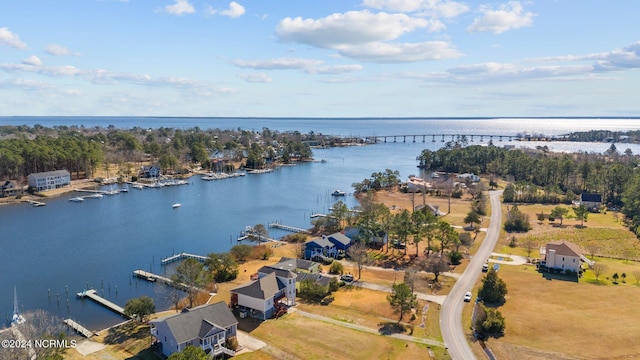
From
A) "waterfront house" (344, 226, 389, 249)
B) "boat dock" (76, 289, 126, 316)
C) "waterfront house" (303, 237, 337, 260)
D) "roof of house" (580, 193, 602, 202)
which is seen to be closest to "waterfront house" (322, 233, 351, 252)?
"waterfront house" (303, 237, 337, 260)

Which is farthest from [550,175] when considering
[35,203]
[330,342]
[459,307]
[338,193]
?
[35,203]

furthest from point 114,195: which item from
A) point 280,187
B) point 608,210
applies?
point 608,210

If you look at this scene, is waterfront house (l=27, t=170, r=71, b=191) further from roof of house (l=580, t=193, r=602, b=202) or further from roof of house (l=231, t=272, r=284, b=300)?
roof of house (l=580, t=193, r=602, b=202)

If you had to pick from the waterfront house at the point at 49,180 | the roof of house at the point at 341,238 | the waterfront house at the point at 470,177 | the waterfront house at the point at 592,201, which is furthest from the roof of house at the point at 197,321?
the waterfront house at the point at 470,177

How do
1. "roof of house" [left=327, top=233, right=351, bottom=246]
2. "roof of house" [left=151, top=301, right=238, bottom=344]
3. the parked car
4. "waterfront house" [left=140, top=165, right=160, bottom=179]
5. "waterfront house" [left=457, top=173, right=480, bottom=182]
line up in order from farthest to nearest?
"waterfront house" [left=140, top=165, right=160, bottom=179]
"waterfront house" [left=457, top=173, right=480, bottom=182]
"roof of house" [left=327, top=233, right=351, bottom=246]
the parked car
"roof of house" [left=151, top=301, right=238, bottom=344]

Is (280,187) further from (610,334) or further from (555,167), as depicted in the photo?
(610,334)

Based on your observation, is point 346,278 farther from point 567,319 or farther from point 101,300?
point 101,300
